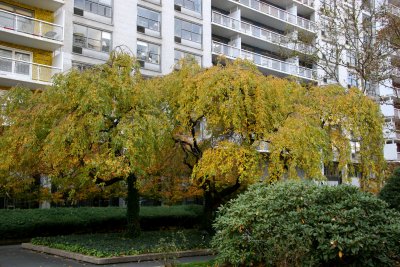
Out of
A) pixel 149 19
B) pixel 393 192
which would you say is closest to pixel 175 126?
pixel 393 192

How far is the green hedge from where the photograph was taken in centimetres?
2016

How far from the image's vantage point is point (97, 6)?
107 ft

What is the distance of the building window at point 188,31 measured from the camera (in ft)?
122

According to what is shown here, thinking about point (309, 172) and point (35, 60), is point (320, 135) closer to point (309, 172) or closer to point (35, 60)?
point (309, 172)

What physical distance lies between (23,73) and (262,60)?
2187 cm

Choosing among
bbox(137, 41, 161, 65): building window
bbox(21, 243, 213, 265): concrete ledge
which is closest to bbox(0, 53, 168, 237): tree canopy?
bbox(21, 243, 213, 265): concrete ledge

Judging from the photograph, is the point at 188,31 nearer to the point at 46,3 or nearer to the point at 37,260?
the point at 46,3

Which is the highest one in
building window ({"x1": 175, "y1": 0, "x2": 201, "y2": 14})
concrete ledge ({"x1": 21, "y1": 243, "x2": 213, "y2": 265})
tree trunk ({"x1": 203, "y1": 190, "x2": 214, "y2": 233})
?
building window ({"x1": 175, "y1": 0, "x2": 201, "y2": 14})

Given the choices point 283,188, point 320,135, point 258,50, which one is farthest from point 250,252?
point 258,50

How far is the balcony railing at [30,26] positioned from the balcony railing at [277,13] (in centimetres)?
1852

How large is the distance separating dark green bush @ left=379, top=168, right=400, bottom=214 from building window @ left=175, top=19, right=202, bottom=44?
27.6m

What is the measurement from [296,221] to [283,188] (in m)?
1.11

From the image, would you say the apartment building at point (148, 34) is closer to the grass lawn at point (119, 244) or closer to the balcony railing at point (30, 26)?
the balcony railing at point (30, 26)

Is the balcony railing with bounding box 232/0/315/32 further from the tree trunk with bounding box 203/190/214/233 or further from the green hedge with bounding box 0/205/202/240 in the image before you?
the tree trunk with bounding box 203/190/214/233
